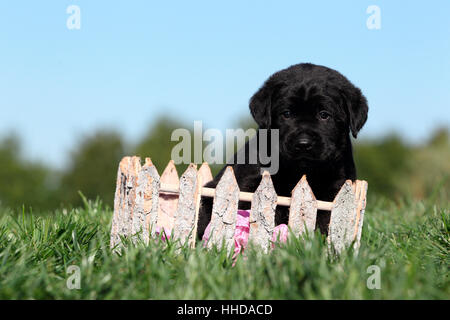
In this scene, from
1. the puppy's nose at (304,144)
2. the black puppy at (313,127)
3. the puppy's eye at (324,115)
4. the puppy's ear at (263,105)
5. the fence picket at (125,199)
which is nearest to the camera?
the fence picket at (125,199)

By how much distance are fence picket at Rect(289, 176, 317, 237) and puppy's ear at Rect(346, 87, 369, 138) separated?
35.7 inches

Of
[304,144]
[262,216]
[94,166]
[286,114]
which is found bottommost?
[94,166]

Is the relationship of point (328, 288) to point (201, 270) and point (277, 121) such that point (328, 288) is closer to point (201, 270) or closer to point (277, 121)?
point (201, 270)

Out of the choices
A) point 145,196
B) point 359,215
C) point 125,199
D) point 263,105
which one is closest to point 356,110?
point 263,105

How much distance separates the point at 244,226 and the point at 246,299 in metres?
1.37

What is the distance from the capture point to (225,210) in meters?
3.45

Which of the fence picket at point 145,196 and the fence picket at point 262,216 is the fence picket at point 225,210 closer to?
the fence picket at point 262,216

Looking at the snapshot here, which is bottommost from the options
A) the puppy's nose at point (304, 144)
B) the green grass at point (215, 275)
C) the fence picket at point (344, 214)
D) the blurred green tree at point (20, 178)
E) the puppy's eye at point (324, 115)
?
the blurred green tree at point (20, 178)

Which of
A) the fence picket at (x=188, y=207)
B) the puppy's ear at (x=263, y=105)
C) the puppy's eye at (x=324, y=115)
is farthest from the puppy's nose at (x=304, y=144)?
the fence picket at (x=188, y=207)

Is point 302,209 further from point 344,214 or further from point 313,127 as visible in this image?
point 313,127

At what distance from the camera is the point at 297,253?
2.80 meters

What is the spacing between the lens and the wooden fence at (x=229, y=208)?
337 centimetres

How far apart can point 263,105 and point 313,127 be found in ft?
1.85
